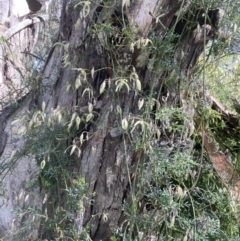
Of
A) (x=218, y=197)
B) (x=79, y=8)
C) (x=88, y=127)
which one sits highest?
(x=79, y=8)

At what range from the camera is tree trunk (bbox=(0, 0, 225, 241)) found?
3.57ft

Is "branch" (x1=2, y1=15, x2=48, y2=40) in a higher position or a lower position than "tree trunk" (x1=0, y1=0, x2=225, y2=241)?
lower

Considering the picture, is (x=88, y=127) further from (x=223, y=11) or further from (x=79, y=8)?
(x=223, y=11)

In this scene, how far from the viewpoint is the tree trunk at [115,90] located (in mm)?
1087

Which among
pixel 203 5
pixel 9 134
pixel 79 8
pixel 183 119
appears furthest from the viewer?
pixel 9 134

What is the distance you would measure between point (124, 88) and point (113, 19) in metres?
0.19

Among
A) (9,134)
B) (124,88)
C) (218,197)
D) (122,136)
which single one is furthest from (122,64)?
(9,134)

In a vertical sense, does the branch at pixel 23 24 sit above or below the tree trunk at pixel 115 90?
below

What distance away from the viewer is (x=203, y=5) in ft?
3.38

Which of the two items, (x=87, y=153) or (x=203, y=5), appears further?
(x=87, y=153)

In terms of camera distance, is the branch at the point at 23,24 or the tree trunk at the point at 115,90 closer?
the tree trunk at the point at 115,90

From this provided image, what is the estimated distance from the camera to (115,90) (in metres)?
1.11

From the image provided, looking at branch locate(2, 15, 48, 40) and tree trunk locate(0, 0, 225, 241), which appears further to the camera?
branch locate(2, 15, 48, 40)

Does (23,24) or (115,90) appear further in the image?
(23,24)
